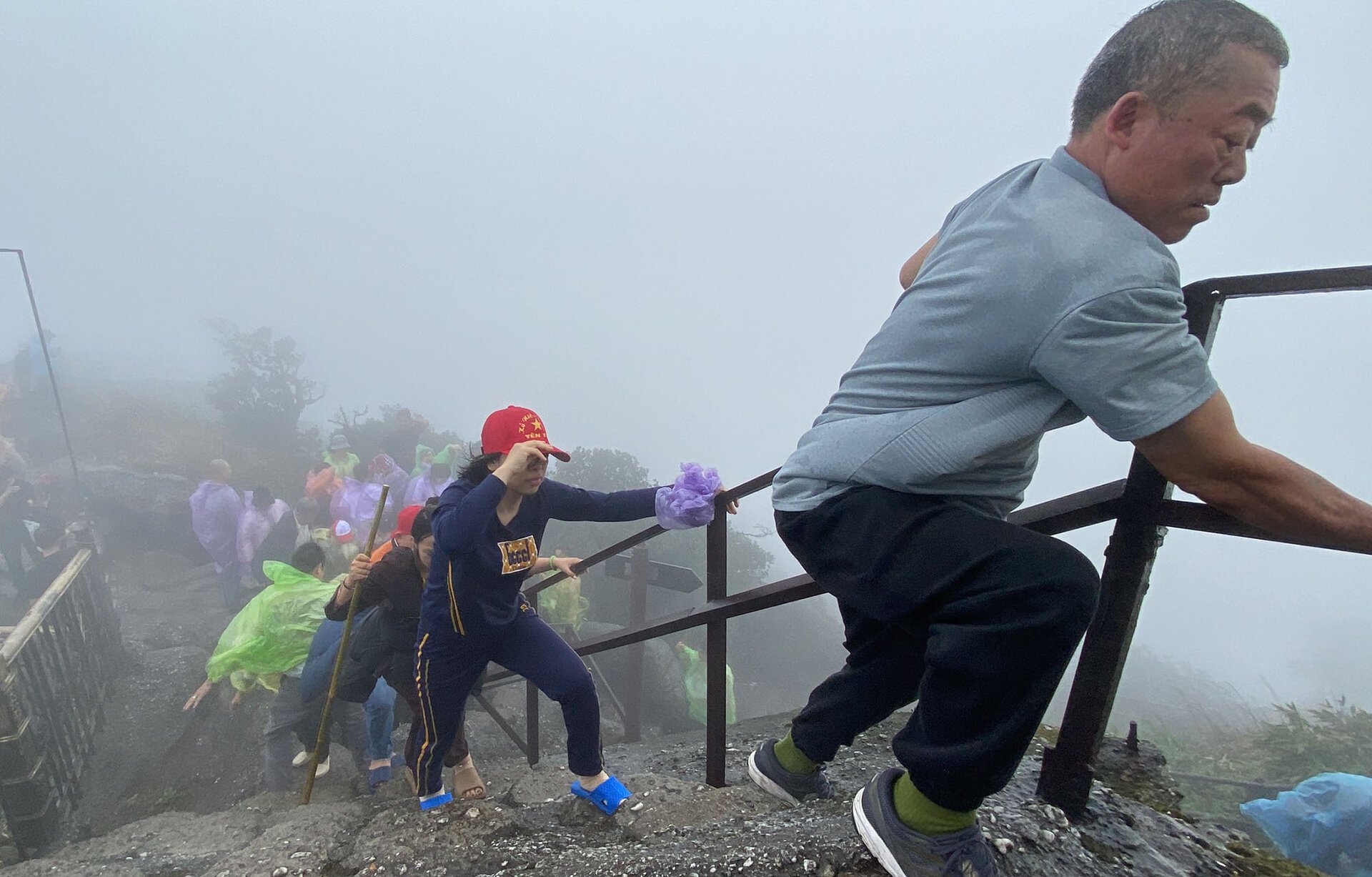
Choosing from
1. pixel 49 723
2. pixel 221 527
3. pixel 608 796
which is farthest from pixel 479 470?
pixel 221 527

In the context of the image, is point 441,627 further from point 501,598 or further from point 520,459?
point 520,459

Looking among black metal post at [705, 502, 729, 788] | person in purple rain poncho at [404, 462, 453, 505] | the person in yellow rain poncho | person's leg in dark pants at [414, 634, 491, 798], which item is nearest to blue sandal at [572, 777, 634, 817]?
black metal post at [705, 502, 729, 788]

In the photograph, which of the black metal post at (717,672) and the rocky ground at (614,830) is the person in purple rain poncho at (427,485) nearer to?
the rocky ground at (614,830)

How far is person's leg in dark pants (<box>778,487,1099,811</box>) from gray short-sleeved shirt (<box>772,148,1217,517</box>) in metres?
0.08

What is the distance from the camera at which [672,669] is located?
28.5ft

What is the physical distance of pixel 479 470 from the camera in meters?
3.09

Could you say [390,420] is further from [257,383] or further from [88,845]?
[88,845]

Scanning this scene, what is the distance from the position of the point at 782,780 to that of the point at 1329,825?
2.10 meters

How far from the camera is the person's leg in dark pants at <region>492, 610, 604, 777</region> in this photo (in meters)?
2.95

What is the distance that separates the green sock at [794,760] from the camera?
2.06m

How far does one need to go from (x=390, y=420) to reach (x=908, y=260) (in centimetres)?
1834

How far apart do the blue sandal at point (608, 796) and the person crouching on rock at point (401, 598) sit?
887 millimetres

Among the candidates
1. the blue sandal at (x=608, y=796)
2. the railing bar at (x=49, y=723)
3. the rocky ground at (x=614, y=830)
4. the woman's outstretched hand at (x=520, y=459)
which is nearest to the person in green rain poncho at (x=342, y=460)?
the rocky ground at (x=614, y=830)

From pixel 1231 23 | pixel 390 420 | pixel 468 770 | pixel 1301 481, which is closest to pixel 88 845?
pixel 468 770
